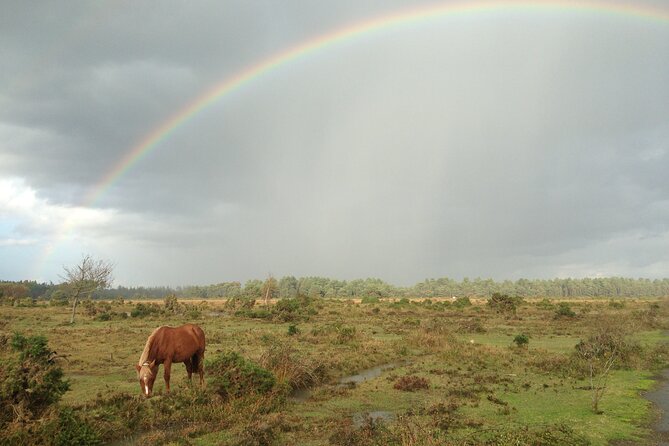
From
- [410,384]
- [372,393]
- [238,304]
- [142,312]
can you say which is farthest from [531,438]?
[238,304]

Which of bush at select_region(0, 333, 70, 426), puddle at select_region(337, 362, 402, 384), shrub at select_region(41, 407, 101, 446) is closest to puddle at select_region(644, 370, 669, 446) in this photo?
puddle at select_region(337, 362, 402, 384)

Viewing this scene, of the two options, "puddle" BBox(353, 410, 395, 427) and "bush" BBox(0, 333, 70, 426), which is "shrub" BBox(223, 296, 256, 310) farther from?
"bush" BBox(0, 333, 70, 426)

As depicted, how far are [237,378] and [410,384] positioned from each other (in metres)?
8.01

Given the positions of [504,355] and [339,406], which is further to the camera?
[504,355]

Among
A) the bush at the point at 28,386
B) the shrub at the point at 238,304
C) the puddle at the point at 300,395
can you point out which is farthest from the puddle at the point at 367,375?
the shrub at the point at 238,304

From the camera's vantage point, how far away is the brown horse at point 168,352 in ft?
47.8

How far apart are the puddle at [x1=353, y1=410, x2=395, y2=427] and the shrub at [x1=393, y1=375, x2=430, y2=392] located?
11.7 ft

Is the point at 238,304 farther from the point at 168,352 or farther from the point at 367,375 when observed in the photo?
the point at 168,352

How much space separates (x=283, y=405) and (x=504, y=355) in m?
16.6

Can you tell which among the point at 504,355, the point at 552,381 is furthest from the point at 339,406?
the point at 504,355

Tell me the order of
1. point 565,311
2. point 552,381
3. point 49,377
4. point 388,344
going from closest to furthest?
point 49,377, point 552,381, point 388,344, point 565,311

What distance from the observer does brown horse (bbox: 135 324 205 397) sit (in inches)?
573

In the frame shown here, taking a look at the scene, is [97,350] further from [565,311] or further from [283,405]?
[565,311]

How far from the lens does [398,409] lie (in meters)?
15.5
